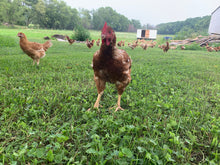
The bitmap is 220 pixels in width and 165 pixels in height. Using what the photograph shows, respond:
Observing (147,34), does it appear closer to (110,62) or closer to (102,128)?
(110,62)

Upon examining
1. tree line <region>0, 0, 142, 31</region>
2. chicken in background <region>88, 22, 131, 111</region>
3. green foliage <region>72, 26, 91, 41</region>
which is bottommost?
chicken in background <region>88, 22, 131, 111</region>

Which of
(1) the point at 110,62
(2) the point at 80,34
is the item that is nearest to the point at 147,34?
(2) the point at 80,34

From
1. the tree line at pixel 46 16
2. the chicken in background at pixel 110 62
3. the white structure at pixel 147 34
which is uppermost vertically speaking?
the tree line at pixel 46 16

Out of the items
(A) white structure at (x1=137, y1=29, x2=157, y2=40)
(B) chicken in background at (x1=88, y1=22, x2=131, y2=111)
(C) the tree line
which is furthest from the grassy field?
(A) white structure at (x1=137, y1=29, x2=157, y2=40)

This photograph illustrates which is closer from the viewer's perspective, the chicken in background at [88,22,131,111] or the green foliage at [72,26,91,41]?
the chicken in background at [88,22,131,111]

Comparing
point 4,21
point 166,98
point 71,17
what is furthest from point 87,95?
point 71,17

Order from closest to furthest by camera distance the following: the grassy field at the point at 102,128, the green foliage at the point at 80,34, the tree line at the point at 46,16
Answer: the grassy field at the point at 102,128 → the green foliage at the point at 80,34 → the tree line at the point at 46,16

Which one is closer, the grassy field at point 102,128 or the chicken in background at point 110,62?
the grassy field at point 102,128

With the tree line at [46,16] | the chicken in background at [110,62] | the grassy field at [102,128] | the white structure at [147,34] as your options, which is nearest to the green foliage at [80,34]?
the grassy field at [102,128]

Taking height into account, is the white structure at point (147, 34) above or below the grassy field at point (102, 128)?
above

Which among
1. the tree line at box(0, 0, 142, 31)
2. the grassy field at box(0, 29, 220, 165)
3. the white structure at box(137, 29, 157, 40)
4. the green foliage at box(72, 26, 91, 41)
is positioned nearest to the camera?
the grassy field at box(0, 29, 220, 165)

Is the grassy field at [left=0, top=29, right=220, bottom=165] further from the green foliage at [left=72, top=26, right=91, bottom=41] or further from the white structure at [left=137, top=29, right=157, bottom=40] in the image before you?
the white structure at [left=137, top=29, right=157, bottom=40]

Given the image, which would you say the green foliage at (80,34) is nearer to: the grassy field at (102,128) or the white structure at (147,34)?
the grassy field at (102,128)

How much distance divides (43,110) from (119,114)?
122 centimetres
